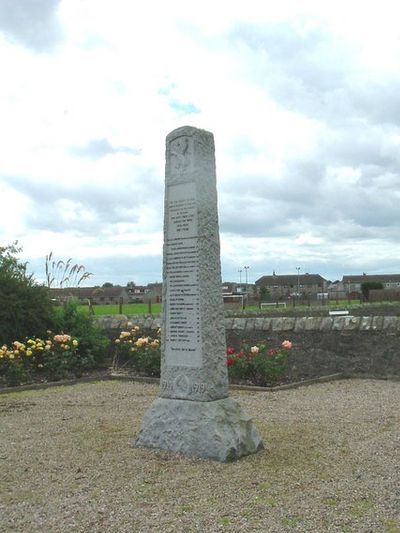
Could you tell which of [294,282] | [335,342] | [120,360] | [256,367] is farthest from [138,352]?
[294,282]

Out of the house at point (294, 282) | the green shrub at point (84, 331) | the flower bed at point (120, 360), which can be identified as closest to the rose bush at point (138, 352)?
the flower bed at point (120, 360)

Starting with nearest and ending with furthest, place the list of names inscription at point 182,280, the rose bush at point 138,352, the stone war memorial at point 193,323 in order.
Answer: the stone war memorial at point 193,323 → the list of names inscription at point 182,280 → the rose bush at point 138,352

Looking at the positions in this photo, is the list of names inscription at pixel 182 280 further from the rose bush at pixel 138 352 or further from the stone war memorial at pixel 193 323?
the rose bush at pixel 138 352

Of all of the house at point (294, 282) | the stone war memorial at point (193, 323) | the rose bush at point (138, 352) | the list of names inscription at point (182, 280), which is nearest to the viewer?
the stone war memorial at point (193, 323)

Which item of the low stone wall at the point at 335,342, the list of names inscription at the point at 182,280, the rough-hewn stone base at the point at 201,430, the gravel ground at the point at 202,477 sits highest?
the list of names inscription at the point at 182,280

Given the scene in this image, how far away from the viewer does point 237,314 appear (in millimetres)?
19156

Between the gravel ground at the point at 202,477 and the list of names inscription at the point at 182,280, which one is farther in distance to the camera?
the list of names inscription at the point at 182,280

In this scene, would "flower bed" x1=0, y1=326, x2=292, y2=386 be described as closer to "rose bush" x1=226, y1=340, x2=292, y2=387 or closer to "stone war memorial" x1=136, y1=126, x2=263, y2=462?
"rose bush" x1=226, y1=340, x2=292, y2=387

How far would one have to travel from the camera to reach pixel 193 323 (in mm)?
5828

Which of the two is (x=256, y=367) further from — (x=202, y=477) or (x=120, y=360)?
(x=202, y=477)

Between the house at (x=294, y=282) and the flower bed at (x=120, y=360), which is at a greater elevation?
the house at (x=294, y=282)

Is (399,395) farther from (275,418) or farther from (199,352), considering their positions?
(199,352)

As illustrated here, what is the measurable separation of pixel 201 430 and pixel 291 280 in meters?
92.5

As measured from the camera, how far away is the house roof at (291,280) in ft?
313
